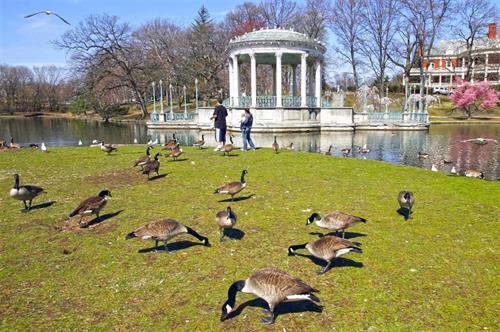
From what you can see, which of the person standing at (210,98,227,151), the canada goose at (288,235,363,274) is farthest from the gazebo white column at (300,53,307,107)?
the canada goose at (288,235,363,274)

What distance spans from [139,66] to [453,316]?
6769 cm

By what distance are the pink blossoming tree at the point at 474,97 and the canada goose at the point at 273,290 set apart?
2648 inches

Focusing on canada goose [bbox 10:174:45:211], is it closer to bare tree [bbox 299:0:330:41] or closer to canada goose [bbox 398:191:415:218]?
canada goose [bbox 398:191:415:218]

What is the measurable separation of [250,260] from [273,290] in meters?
1.76

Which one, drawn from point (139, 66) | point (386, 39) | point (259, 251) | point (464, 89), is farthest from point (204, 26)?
point (259, 251)

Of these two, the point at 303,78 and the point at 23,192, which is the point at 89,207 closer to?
the point at 23,192

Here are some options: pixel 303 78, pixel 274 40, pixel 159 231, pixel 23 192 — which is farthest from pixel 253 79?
pixel 159 231

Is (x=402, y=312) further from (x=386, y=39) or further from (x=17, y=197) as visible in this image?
(x=386, y=39)

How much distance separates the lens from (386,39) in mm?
62719

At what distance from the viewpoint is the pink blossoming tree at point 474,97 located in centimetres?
6266

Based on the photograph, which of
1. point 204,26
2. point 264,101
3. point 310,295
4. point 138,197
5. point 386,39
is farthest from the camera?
point 204,26

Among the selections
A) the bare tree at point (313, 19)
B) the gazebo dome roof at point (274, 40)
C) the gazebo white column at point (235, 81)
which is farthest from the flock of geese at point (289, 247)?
the bare tree at point (313, 19)

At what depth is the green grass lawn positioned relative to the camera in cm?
495

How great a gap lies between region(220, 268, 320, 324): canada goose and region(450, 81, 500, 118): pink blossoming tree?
6726 centimetres
